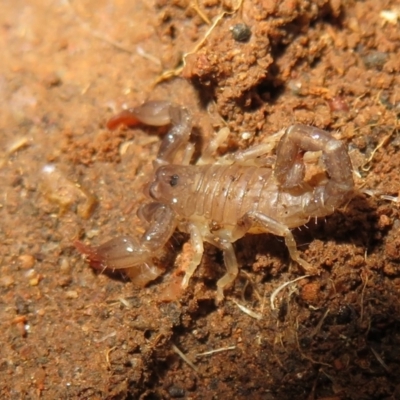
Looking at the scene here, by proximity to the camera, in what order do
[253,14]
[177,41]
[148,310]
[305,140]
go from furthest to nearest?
[177,41], [253,14], [148,310], [305,140]

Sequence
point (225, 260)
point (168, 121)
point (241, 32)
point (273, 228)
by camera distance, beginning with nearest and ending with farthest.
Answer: point (273, 228) → point (225, 260) → point (241, 32) → point (168, 121)

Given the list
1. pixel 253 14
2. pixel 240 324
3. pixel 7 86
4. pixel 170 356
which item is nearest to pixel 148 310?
pixel 170 356

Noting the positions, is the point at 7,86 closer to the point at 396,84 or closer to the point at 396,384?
the point at 396,84

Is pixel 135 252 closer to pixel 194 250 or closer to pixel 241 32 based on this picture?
pixel 194 250

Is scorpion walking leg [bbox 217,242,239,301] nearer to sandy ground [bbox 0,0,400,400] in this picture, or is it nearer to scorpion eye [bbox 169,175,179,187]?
sandy ground [bbox 0,0,400,400]

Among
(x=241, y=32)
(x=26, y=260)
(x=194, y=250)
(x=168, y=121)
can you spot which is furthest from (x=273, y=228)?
(x=26, y=260)

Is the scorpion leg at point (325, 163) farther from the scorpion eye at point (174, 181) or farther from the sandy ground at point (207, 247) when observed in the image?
the scorpion eye at point (174, 181)

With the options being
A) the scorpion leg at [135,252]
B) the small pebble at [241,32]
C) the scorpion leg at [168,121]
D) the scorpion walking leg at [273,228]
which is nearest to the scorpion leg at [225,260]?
the scorpion walking leg at [273,228]

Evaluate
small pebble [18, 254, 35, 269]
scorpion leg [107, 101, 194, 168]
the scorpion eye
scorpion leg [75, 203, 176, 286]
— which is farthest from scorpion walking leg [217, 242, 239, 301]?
small pebble [18, 254, 35, 269]
